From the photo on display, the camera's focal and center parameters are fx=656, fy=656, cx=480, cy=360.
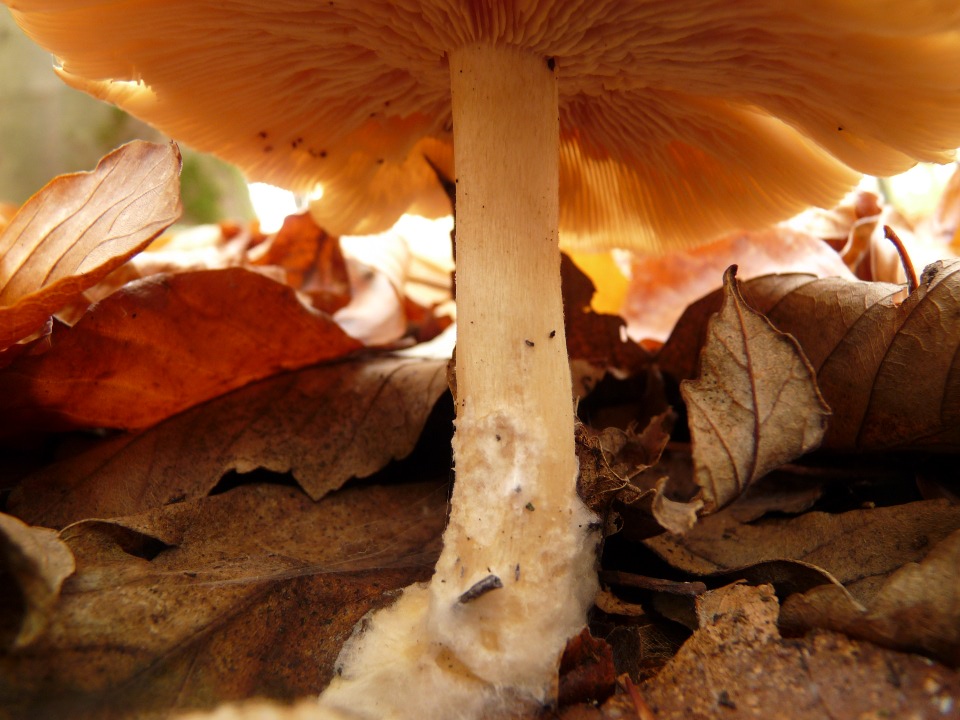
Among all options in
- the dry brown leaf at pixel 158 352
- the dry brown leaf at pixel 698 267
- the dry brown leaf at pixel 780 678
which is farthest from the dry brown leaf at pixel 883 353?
the dry brown leaf at pixel 158 352

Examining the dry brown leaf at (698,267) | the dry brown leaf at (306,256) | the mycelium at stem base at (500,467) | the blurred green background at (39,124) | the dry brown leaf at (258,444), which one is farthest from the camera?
the blurred green background at (39,124)

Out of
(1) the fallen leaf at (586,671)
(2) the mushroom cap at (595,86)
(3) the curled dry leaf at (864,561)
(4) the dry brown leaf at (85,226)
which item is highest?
(2) the mushroom cap at (595,86)

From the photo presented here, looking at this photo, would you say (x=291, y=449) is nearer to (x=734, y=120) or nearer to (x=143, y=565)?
(x=143, y=565)

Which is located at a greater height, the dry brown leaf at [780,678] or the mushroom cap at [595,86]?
the mushroom cap at [595,86]

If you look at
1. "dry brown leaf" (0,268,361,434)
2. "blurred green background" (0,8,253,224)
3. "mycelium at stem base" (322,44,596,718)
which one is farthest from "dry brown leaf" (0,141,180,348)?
"blurred green background" (0,8,253,224)

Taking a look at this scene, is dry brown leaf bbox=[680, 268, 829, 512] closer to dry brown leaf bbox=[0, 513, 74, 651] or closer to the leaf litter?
the leaf litter

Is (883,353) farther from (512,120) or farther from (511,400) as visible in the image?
(512,120)

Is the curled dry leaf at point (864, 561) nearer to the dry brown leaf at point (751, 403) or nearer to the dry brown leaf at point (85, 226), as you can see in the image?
the dry brown leaf at point (751, 403)

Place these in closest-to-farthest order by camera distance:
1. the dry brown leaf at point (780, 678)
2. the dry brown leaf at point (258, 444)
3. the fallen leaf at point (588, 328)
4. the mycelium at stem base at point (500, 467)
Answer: the dry brown leaf at point (780, 678) → the mycelium at stem base at point (500, 467) → the dry brown leaf at point (258, 444) → the fallen leaf at point (588, 328)
